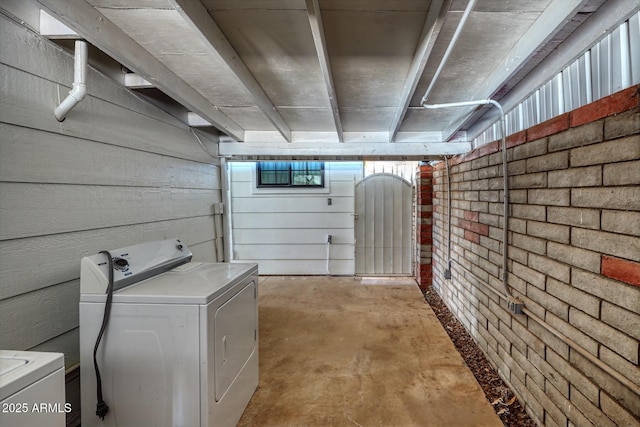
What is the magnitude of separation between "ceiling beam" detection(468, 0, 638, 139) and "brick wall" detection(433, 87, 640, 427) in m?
0.28

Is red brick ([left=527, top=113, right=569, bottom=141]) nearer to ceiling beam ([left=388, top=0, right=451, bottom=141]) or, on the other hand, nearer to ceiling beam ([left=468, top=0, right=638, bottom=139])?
ceiling beam ([left=468, top=0, right=638, bottom=139])

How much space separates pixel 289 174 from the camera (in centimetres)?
509

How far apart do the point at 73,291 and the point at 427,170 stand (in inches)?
173

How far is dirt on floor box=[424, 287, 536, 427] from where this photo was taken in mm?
1916

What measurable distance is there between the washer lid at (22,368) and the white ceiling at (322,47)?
129 cm

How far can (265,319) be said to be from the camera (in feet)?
11.3

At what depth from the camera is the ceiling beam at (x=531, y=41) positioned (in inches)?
48.4

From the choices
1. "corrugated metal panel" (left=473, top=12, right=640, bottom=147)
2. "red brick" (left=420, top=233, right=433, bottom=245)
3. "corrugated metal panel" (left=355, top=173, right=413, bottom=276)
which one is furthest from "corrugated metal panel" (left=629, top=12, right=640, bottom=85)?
"corrugated metal panel" (left=355, top=173, right=413, bottom=276)

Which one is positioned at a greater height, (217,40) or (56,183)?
(217,40)

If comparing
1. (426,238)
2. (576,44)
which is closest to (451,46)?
(576,44)

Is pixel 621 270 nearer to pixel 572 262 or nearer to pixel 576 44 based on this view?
pixel 572 262

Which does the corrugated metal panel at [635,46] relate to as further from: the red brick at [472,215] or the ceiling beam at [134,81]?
the ceiling beam at [134,81]

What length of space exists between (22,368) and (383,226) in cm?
472

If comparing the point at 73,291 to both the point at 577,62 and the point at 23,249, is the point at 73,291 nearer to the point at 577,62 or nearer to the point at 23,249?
the point at 23,249
